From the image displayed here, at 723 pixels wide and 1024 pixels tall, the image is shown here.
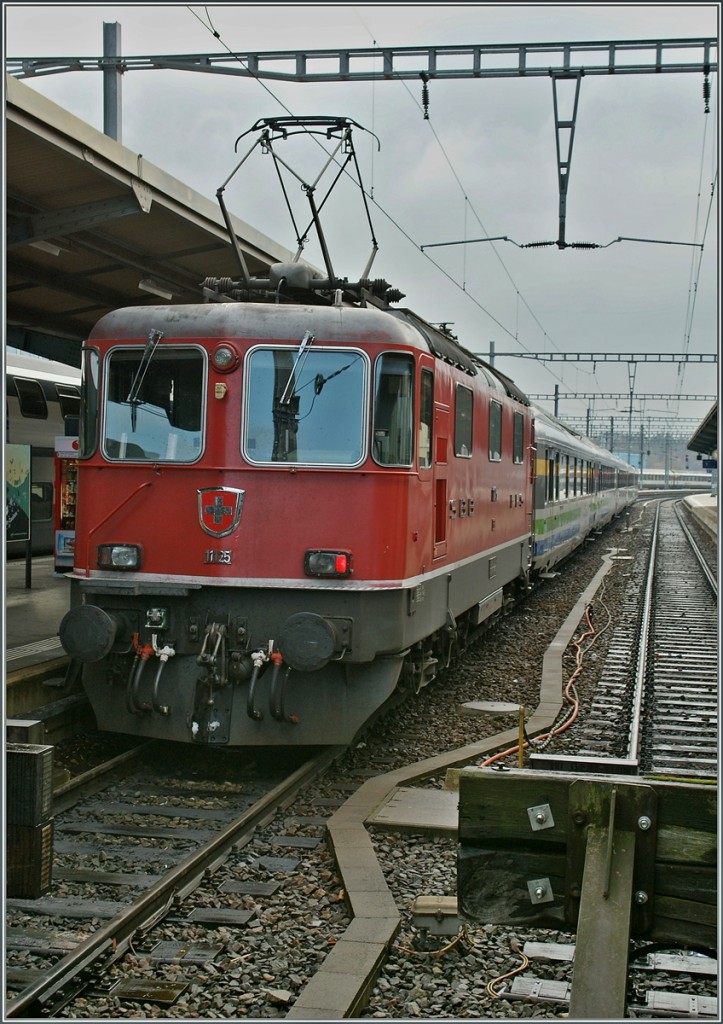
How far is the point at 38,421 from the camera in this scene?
1906 centimetres

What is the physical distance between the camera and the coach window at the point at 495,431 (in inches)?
481

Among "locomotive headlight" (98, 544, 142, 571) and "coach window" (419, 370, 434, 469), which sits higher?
"coach window" (419, 370, 434, 469)

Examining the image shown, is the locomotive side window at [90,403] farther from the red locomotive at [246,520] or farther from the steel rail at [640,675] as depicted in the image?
the steel rail at [640,675]

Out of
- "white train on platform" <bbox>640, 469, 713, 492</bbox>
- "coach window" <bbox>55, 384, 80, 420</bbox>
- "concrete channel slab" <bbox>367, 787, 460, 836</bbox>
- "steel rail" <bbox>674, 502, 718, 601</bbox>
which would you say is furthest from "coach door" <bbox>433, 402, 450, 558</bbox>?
"white train on platform" <bbox>640, 469, 713, 492</bbox>

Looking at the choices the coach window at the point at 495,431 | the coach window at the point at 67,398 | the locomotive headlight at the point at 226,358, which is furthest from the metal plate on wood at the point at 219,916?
the coach window at the point at 67,398

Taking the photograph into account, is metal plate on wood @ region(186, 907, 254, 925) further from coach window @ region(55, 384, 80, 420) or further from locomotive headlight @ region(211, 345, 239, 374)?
coach window @ region(55, 384, 80, 420)

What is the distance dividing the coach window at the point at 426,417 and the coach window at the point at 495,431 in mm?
3734

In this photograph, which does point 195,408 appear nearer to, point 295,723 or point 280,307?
point 280,307

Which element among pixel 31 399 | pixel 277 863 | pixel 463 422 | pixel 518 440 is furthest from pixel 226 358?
pixel 31 399

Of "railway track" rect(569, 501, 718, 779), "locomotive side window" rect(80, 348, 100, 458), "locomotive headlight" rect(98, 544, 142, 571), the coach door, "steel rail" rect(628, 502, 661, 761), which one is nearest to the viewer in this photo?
"locomotive headlight" rect(98, 544, 142, 571)

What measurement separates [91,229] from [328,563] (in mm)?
4610

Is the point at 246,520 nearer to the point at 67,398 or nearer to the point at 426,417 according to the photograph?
the point at 426,417

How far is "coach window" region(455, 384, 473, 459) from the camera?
983 cm

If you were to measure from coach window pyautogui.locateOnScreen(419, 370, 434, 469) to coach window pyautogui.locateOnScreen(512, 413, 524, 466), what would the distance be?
602 cm
